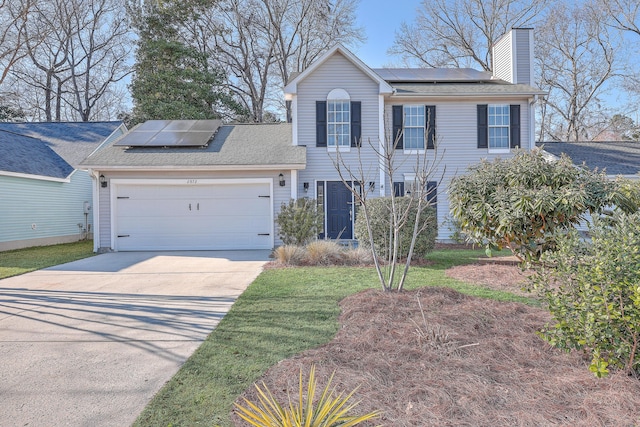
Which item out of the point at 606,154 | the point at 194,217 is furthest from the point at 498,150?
the point at 194,217

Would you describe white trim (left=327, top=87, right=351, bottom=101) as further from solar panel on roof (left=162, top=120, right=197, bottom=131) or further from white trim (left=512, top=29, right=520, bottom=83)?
white trim (left=512, top=29, right=520, bottom=83)

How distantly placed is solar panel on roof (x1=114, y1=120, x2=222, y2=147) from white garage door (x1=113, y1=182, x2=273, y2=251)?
1.44 meters

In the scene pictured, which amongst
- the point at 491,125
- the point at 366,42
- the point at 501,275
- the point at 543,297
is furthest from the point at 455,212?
the point at 366,42

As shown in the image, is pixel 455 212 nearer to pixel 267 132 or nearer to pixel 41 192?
pixel 267 132

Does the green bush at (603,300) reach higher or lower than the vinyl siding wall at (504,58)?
lower

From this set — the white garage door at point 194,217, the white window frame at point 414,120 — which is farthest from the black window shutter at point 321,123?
the white window frame at point 414,120

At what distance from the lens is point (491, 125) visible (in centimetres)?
1218

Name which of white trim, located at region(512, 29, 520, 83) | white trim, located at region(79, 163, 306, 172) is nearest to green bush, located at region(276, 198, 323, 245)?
white trim, located at region(79, 163, 306, 172)

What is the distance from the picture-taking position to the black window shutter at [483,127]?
12.1 m

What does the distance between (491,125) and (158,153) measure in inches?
395

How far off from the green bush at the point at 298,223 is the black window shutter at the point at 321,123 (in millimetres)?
2934

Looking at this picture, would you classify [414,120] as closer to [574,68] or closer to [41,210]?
[41,210]

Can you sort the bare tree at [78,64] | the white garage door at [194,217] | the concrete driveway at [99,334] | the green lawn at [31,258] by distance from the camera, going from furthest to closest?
the bare tree at [78,64], the white garage door at [194,217], the green lawn at [31,258], the concrete driveway at [99,334]

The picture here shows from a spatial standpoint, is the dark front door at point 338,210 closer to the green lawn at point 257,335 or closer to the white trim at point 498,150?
the green lawn at point 257,335
